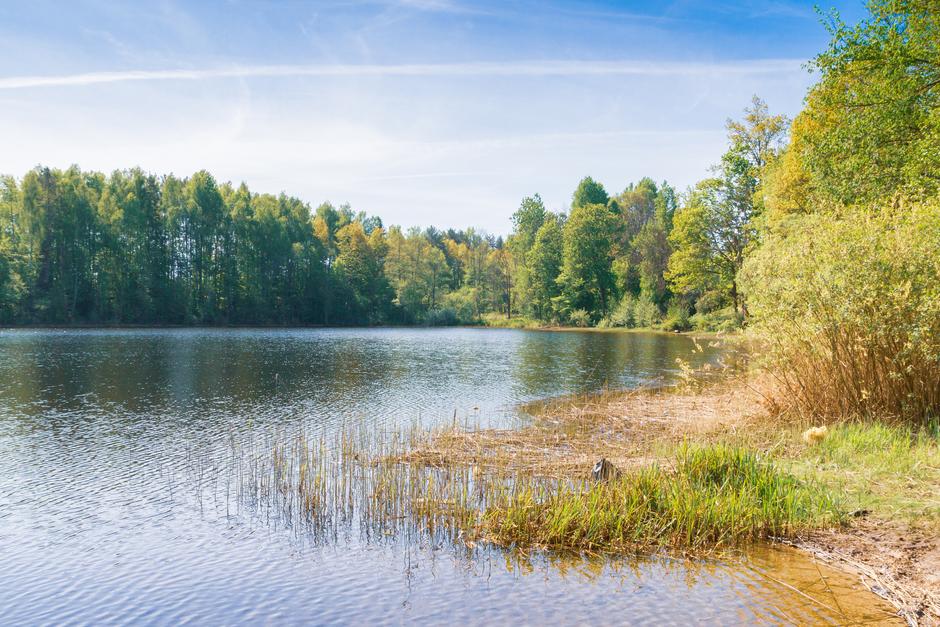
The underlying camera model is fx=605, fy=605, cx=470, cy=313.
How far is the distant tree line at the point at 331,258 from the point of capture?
2341 inches

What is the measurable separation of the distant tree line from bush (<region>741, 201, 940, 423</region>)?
3919cm

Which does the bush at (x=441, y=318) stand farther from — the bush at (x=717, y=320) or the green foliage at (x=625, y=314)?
the bush at (x=717, y=320)

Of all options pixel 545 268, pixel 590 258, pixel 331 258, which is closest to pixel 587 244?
pixel 590 258

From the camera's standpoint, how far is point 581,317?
82.9 metres

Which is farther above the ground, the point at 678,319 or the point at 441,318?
the point at 678,319

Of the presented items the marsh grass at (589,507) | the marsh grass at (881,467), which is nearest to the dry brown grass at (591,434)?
the marsh grass at (589,507)

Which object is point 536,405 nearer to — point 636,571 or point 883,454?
point 883,454

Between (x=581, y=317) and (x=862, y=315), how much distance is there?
7022cm

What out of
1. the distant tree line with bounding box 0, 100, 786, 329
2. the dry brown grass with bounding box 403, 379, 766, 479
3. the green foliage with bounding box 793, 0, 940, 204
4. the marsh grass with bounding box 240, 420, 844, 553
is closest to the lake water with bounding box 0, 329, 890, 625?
the marsh grass with bounding box 240, 420, 844, 553

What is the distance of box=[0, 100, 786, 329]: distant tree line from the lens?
195ft

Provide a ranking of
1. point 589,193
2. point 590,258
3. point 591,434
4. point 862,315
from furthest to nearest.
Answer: point 589,193
point 590,258
point 591,434
point 862,315

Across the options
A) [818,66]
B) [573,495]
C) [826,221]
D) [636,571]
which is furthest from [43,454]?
[818,66]

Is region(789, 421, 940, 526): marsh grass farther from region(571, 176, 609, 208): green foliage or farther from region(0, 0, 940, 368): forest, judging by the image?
region(571, 176, 609, 208): green foliage

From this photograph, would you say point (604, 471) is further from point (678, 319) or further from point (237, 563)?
point (678, 319)
